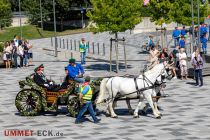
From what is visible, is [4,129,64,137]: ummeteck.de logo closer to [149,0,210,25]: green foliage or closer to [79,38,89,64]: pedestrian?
[79,38,89,64]: pedestrian

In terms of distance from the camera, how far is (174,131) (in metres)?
17.4

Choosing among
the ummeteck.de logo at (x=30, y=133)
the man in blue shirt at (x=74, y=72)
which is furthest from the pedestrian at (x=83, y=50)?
the ummeteck.de logo at (x=30, y=133)

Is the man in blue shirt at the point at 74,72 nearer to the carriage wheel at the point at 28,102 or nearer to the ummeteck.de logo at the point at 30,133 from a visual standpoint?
the carriage wheel at the point at 28,102

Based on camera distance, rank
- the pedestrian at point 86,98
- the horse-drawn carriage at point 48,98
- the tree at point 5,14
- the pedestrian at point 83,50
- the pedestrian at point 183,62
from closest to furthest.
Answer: the pedestrian at point 86,98, the horse-drawn carriage at point 48,98, the pedestrian at point 183,62, the pedestrian at point 83,50, the tree at point 5,14

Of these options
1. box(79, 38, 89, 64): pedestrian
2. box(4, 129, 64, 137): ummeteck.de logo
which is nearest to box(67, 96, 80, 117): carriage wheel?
box(4, 129, 64, 137): ummeteck.de logo

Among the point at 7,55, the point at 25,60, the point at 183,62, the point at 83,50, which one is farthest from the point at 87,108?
the point at 25,60

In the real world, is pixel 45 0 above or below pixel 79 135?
above

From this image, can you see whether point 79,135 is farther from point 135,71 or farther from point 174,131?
point 135,71

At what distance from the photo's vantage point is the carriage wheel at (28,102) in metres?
19.8

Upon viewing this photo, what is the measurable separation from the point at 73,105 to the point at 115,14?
1087cm

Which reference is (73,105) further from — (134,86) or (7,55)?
(7,55)

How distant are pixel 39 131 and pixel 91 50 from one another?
25.8m

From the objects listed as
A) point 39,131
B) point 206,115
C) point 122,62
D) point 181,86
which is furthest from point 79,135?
point 122,62

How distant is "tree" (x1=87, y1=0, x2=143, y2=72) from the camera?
29594 millimetres
